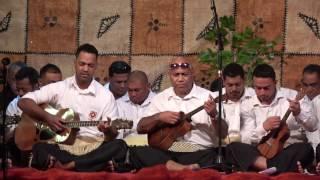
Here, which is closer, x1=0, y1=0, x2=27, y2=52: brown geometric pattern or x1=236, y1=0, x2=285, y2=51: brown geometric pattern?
x1=236, y1=0, x2=285, y2=51: brown geometric pattern

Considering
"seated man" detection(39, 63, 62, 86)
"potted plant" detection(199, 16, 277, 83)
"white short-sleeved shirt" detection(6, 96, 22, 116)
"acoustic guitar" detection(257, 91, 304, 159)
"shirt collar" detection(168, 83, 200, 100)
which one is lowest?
"acoustic guitar" detection(257, 91, 304, 159)

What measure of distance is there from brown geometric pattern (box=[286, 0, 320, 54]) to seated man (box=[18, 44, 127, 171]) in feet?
8.69

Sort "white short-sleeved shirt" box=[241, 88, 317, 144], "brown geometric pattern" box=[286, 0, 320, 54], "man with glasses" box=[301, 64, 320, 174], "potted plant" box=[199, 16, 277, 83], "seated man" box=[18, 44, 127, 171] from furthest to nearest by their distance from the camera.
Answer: "brown geometric pattern" box=[286, 0, 320, 54]
"potted plant" box=[199, 16, 277, 83]
"man with glasses" box=[301, 64, 320, 174]
"white short-sleeved shirt" box=[241, 88, 317, 144]
"seated man" box=[18, 44, 127, 171]

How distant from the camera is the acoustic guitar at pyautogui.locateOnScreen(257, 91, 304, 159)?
7336mm

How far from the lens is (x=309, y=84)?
8.34 m

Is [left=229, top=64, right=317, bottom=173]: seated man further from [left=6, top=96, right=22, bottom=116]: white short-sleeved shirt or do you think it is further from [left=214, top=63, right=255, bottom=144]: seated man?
[left=6, top=96, right=22, bottom=116]: white short-sleeved shirt

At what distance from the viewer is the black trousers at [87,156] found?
24.1 ft

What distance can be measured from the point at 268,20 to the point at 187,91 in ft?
6.91

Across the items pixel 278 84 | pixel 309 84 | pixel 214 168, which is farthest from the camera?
pixel 278 84

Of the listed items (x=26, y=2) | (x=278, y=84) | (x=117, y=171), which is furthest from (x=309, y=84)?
(x=26, y=2)

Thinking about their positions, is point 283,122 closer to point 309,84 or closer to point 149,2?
point 309,84

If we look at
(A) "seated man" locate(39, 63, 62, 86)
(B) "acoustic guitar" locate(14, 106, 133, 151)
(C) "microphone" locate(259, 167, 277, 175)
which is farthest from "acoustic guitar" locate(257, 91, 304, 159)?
(A) "seated man" locate(39, 63, 62, 86)

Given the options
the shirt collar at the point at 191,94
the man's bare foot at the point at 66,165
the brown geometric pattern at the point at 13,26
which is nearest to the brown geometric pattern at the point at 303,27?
the shirt collar at the point at 191,94

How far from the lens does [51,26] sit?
9781 millimetres
